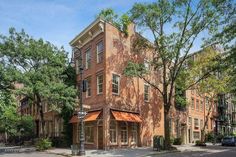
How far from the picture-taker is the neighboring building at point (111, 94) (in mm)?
32688

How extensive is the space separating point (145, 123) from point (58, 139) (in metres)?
10.1

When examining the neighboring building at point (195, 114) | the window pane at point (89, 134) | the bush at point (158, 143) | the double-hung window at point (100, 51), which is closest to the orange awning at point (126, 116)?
the window pane at point (89, 134)

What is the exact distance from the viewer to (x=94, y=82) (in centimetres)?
3472

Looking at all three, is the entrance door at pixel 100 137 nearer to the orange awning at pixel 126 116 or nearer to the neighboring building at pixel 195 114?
the orange awning at pixel 126 116

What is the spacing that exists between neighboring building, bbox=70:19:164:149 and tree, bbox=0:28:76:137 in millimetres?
2914

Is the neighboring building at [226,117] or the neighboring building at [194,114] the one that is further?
the neighboring building at [226,117]

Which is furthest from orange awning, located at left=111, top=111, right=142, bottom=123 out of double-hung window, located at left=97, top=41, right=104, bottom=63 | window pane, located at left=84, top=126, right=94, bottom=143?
double-hung window, located at left=97, top=41, right=104, bottom=63

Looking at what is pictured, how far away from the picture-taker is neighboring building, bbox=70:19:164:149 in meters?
32.7

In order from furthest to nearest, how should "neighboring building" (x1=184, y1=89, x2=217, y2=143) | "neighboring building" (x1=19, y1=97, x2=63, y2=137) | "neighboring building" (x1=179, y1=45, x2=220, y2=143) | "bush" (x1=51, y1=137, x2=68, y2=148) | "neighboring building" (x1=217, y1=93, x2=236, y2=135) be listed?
"neighboring building" (x1=217, y1=93, x2=236, y2=135) < "neighboring building" (x1=184, y1=89, x2=217, y2=143) < "neighboring building" (x1=179, y1=45, x2=220, y2=143) < "neighboring building" (x1=19, y1=97, x2=63, y2=137) < "bush" (x1=51, y1=137, x2=68, y2=148)

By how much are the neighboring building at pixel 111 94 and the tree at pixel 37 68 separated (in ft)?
9.56

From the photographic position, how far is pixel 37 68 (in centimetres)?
3484

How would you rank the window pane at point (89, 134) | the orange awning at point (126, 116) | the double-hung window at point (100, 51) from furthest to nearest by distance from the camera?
1. the double-hung window at point (100, 51)
2. the window pane at point (89, 134)
3. the orange awning at point (126, 116)

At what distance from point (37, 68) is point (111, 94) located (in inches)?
316

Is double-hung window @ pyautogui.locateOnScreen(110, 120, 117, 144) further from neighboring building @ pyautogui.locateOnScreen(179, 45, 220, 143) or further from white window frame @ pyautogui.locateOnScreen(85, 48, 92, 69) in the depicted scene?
neighboring building @ pyautogui.locateOnScreen(179, 45, 220, 143)
